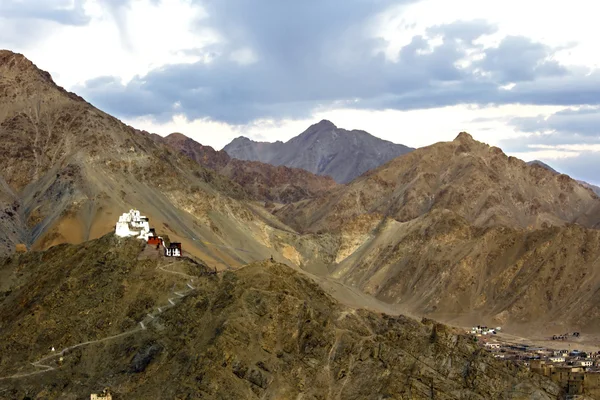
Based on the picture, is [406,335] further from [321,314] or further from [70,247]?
[70,247]

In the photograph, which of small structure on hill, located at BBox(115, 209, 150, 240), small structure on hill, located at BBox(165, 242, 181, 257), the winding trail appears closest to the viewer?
the winding trail

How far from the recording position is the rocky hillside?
116 metres

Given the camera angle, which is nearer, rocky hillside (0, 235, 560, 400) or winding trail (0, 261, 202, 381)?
rocky hillside (0, 235, 560, 400)

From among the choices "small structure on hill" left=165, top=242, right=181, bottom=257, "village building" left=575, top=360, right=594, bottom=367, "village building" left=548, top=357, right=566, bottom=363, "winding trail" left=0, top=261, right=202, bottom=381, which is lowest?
"village building" left=548, top=357, right=566, bottom=363

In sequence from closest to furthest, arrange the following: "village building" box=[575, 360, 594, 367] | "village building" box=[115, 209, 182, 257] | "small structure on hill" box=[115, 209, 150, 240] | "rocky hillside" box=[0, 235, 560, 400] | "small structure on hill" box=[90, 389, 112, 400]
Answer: "small structure on hill" box=[90, 389, 112, 400] < "rocky hillside" box=[0, 235, 560, 400] < "village building" box=[115, 209, 182, 257] < "small structure on hill" box=[115, 209, 150, 240] < "village building" box=[575, 360, 594, 367]

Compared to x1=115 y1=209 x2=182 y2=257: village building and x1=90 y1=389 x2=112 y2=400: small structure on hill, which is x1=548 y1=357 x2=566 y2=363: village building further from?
x1=90 y1=389 x2=112 y2=400: small structure on hill

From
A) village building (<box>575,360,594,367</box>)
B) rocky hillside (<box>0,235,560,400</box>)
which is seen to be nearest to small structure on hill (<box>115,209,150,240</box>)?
rocky hillside (<box>0,235,560,400</box>)

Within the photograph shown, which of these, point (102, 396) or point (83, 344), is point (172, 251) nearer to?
point (83, 344)

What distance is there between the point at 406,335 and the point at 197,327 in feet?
88.8

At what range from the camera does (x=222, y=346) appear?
117812mm

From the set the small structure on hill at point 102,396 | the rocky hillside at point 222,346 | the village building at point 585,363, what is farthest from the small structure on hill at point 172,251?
the village building at point 585,363

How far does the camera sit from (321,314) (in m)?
130

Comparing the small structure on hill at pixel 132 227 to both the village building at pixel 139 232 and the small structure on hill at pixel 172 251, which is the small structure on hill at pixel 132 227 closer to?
the village building at pixel 139 232

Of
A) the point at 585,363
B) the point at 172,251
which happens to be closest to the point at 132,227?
the point at 172,251
